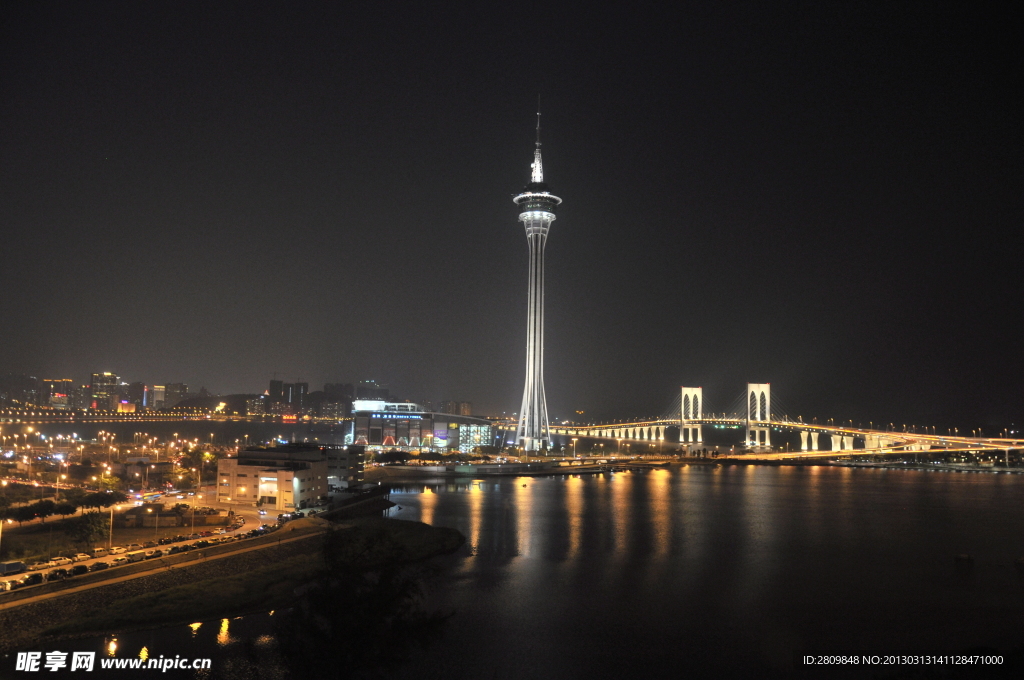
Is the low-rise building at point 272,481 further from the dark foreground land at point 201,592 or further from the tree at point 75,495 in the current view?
the dark foreground land at point 201,592

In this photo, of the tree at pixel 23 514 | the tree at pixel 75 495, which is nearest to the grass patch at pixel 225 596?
the tree at pixel 23 514

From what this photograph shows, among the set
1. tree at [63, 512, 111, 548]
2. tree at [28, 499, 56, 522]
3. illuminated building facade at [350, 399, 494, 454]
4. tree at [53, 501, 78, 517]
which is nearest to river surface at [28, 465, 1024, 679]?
tree at [63, 512, 111, 548]

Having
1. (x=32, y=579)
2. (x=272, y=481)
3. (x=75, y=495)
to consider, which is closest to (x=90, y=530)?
(x=32, y=579)

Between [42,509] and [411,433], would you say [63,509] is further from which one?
[411,433]

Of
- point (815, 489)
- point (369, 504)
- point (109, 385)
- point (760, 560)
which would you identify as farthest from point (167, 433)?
point (760, 560)

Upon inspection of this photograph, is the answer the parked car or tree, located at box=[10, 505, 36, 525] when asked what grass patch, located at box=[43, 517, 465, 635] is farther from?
tree, located at box=[10, 505, 36, 525]
